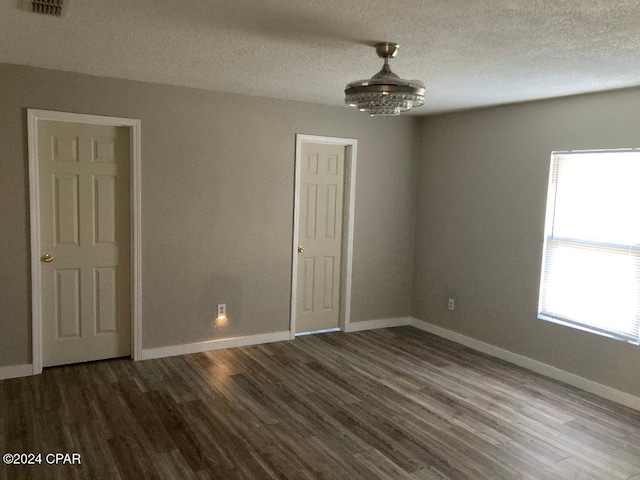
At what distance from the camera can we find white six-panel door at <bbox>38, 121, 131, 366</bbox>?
4020 mm

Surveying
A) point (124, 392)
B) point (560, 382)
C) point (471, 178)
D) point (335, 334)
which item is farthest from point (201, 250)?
point (560, 382)

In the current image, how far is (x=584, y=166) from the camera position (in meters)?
4.10

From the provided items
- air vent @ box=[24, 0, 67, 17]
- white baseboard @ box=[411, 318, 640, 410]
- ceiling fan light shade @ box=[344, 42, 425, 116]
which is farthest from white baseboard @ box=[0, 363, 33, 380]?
white baseboard @ box=[411, 318, 640, 410]

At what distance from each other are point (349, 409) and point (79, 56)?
3053 mm

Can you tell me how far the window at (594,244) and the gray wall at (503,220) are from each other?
0.09 meters

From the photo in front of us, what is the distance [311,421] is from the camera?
338 centimetres

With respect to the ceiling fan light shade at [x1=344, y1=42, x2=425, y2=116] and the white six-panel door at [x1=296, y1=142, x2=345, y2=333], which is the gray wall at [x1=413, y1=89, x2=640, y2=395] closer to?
the white six-panel door at [x1=296, y1=142, x2=345, y2=333]

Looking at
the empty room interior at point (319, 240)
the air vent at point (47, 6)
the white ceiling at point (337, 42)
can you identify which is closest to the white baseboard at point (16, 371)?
the empty room interior at point (319, 240)

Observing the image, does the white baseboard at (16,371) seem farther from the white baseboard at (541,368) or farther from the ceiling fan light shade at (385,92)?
the white baseboard at (541,368)

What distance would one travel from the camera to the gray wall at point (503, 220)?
3.97m

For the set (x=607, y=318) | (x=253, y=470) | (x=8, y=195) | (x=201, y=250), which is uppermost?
(x=8, y=195)

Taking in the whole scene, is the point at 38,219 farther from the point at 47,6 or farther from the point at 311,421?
the point at 311,421

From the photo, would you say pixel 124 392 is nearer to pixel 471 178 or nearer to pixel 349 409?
pixel 349 409

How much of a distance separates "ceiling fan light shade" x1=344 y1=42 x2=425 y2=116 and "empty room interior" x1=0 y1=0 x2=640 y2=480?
0.06ft
